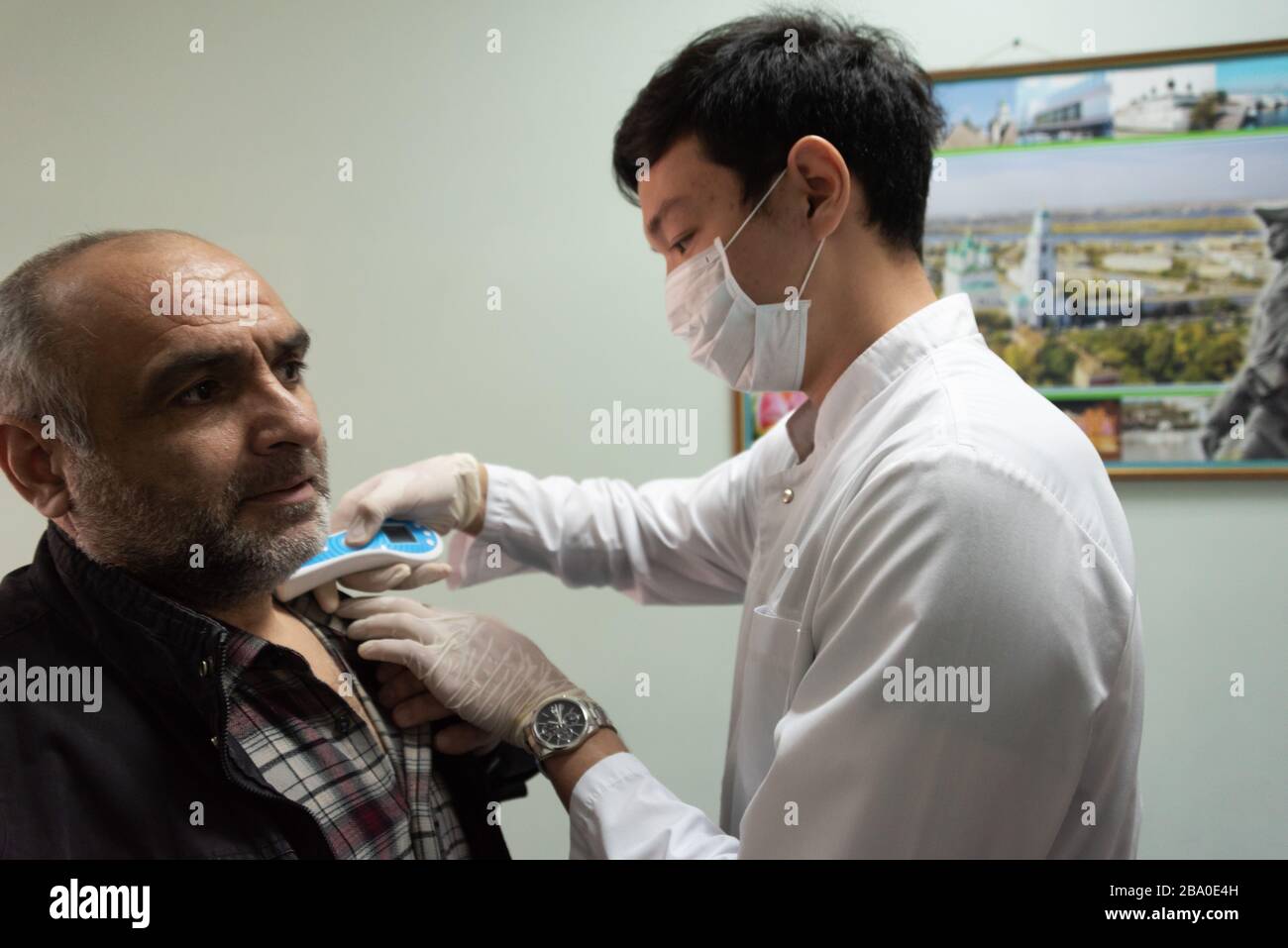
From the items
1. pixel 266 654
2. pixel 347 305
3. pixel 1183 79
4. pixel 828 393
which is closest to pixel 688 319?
pixel 828 393

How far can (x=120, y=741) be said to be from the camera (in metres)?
0.94

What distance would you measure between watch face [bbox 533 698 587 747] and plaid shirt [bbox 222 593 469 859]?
0.47ft

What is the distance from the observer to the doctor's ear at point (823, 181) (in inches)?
43.2

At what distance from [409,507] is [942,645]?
2.77ft

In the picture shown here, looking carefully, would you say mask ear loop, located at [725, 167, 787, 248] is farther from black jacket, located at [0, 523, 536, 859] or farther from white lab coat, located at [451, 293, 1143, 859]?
black jacket, located at [0, 523, 536, 859]

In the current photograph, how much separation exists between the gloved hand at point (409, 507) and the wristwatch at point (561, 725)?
24cm

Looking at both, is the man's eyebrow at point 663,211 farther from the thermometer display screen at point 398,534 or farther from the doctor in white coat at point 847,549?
the thermometer display screen at point 398,534

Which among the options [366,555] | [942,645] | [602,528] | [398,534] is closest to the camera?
[942,645]

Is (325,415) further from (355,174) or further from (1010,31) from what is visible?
(1010,31)

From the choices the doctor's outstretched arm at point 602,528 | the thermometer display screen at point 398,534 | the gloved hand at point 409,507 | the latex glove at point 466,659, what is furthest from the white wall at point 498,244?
the latex glove at point 466,659

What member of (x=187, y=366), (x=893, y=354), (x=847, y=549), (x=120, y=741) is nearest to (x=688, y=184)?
(x=893, y=354)

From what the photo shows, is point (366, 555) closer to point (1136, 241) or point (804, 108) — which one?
point (804, 108)

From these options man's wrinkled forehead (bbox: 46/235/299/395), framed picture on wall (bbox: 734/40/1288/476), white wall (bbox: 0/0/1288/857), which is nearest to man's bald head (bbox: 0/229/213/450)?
man's wrinkled forehead (bbox: 46/235/299/395)
